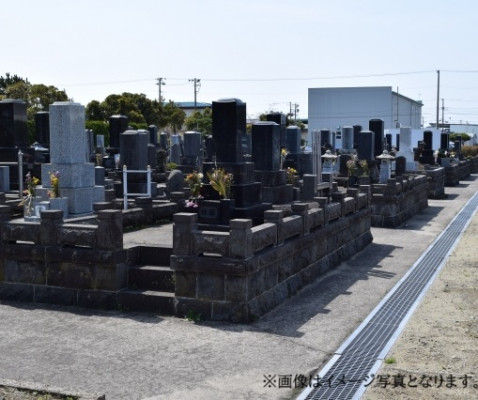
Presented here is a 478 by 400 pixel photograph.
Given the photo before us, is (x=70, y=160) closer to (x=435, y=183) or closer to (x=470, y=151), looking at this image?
(x=435, y=183)

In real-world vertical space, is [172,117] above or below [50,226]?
above

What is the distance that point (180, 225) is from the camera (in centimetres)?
889

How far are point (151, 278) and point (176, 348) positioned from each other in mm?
2093

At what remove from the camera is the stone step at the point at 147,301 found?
8.91 m

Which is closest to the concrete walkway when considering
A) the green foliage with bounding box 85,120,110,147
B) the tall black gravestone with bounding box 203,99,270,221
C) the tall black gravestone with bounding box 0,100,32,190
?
the tall black gravestone with bounding box 203,99,270,221

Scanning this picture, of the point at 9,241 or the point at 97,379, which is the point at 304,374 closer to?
the point at 97,379

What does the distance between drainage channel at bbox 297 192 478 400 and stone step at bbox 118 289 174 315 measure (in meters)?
2.60

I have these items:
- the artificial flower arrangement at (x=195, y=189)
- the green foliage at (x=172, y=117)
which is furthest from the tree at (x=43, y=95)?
the artificial flower arrangement at (x=195, y=189)

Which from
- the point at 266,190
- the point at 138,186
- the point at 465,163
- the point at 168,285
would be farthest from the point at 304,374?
the point at 465,163

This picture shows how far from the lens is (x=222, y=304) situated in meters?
8.69

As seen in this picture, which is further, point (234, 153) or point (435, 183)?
point (435, 183)

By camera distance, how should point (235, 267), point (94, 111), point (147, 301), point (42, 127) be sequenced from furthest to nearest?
point (94, 111) < point (42, 127) < point (147, 301) < point (235, 267)

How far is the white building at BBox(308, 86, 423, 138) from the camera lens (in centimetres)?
7869

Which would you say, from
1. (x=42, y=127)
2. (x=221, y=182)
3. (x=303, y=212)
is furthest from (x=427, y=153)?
(x=303, y=212)
